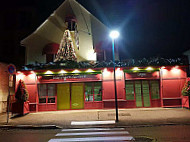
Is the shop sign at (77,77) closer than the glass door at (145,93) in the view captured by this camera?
Yes

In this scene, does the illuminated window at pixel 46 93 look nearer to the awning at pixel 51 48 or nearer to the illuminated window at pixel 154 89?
the awning at pixel 51 48

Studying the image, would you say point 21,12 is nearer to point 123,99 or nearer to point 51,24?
point 51,24

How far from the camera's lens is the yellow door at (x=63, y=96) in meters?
15.2

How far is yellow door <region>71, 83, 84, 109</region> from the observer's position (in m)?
15.2

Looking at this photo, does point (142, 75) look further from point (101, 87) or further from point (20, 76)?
point (20, 76)

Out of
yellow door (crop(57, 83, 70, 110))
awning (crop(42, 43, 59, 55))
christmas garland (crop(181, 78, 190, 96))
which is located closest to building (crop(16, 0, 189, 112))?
yellow door (crop(57, 83, 70, 110))

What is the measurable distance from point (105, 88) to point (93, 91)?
4.04 feet

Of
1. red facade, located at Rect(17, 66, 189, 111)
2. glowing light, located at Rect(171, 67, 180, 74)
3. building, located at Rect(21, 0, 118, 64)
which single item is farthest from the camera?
building, located at Rect(21, 0, 118, 64)

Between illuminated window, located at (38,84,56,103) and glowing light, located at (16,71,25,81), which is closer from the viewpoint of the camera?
glowing light, located at (16,71,25,81)

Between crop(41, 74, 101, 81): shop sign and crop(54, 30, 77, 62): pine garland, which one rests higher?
crop(54, 30, 77, 62): pine garland

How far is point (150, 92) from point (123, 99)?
8.95 feet

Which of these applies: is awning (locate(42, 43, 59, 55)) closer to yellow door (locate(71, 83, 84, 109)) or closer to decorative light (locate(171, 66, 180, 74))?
yellow door (locate(71, 83, 84, 109))

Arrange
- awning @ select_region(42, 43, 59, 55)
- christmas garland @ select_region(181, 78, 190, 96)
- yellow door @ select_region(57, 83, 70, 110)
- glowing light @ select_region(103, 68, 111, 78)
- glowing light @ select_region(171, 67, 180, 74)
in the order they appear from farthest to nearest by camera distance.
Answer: awning @ select_region(42, 43, 59, 55) < yellow door @ select_region(57, 83, 70, 110) < glowing light @ select_region(103, 68, 111, 78) < glowing light @ select_region(171, 67, 180, 74) < christmas garland @ select_region(181, 78, 190, 96)

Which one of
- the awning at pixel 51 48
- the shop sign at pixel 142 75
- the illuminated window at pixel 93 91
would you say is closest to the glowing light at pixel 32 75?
the awning at pixel 51 48
